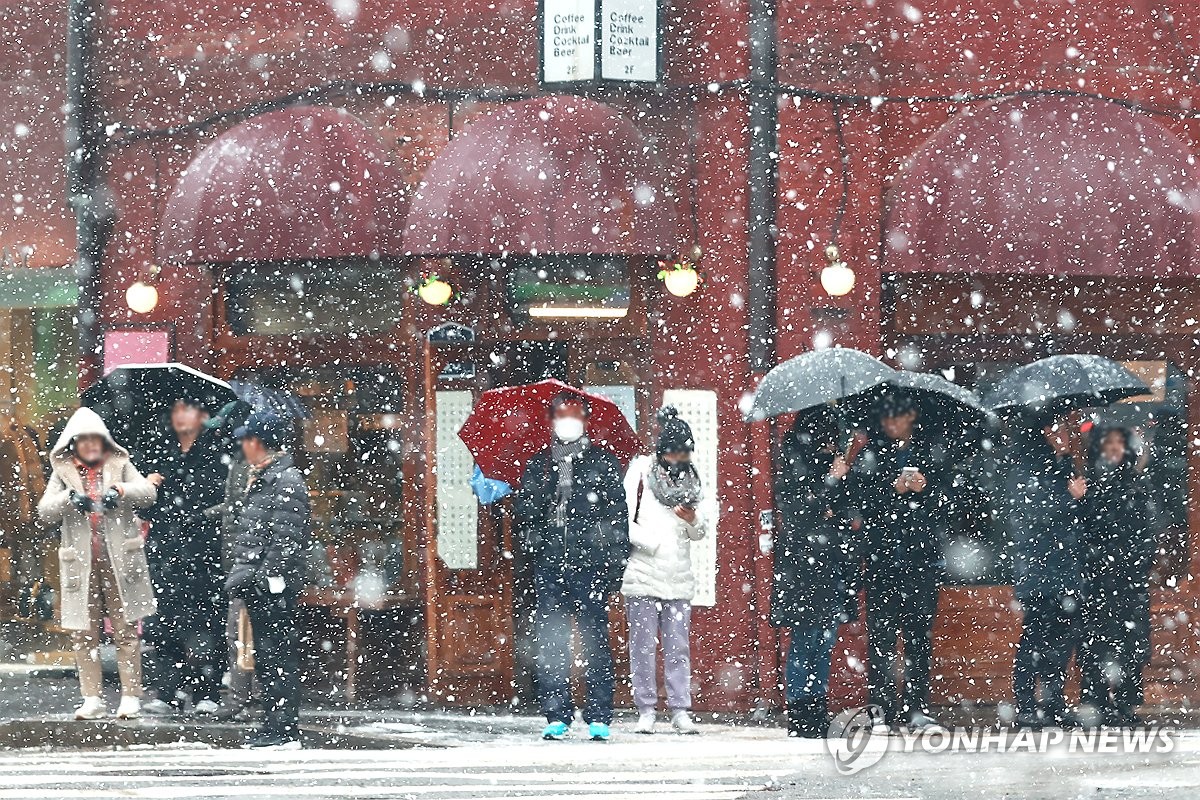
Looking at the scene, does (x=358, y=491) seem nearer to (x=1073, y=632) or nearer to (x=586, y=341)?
(x=586, y=341)

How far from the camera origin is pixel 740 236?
609 inches

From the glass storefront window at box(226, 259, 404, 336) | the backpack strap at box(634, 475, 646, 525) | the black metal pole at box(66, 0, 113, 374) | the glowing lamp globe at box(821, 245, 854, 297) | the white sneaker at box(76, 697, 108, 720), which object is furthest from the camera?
the black metal pole at box(66, 0, 113, 374)

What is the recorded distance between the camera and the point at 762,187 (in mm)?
15398

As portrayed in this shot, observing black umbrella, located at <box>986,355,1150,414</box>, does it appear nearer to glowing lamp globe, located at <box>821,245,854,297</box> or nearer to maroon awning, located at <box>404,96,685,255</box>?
glowing lamp globe, located at <box>821,245,854,297</box>

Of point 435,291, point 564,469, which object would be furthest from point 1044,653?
point 435,291

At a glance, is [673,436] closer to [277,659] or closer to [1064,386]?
[1064,386]

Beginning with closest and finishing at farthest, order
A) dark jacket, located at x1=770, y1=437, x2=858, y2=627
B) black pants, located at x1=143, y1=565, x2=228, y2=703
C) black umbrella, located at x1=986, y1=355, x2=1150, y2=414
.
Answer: dark jacket, located at x1=770, y1=437, x2=858, y2=627 → black umbrella, located at x1=986, y1=355, x2=1150, y2=414 → black pants, located at x1=143, y1=565, x2=228, y2=703

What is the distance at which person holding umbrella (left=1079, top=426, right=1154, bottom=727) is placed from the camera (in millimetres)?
13922

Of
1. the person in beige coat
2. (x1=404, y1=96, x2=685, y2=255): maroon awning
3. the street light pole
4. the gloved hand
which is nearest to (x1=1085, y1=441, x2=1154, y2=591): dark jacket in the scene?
the street light pole

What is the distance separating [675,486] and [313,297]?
11.8ft

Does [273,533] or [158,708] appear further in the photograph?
[158,708]

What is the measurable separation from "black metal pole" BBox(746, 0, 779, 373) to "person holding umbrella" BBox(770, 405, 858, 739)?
187 cm

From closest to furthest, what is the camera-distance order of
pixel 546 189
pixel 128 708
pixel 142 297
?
pixel 128 708 < pixel 546 189 < pixel 142 297

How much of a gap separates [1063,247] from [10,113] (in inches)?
318
